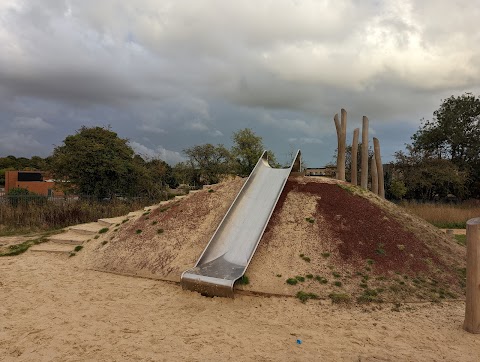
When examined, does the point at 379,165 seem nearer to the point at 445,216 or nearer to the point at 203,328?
the point at 445,216

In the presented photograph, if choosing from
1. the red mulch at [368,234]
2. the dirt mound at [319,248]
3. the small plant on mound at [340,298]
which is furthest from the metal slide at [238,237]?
the small plant on mound at [340,298]

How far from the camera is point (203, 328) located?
5.35 meters

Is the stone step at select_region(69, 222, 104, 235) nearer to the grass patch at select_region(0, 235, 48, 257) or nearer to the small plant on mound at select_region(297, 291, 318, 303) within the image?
the grass patch at select_region(0, 235, 48, 257)

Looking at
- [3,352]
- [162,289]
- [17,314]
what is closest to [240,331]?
[162,289]

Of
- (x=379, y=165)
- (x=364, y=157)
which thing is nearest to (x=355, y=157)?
(x=364, y=157)

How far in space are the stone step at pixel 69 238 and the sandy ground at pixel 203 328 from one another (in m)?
3.07

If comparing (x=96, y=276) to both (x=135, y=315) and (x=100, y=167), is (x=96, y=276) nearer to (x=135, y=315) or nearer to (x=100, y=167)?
(x=135, y=315)

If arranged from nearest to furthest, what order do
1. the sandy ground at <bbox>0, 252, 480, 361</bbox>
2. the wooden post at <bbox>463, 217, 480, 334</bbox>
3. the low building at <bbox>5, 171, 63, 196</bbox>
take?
the sandy ground at <bbox>0, 252, 480, 361</bbox>, the wooden post at <bbox>463, 217, 480, 334</bbox>, the low building at <bbox>5, 171, 63, 196</bbox>

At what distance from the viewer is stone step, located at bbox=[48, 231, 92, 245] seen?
34.7 ft

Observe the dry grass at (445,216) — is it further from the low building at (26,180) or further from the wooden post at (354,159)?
the low building at (26,180)

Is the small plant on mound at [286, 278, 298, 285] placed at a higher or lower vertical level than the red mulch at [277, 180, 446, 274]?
lower

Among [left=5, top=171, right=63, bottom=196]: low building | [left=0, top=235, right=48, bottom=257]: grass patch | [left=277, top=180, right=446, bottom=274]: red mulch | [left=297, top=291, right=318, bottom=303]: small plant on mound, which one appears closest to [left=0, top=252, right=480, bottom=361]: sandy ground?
[left=297, top=291, right=318, bottom=303]: small plant on mound

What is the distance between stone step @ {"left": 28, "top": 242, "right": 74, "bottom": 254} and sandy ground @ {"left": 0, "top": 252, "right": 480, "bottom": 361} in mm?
2478

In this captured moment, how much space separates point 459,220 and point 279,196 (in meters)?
13.8
